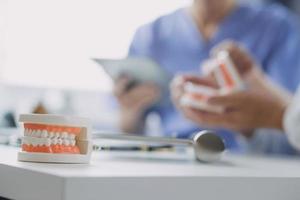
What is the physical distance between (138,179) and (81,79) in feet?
3.17

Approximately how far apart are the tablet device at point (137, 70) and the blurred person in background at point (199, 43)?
2 centimetres

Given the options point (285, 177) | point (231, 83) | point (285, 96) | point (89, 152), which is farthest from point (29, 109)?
point (285, 177)

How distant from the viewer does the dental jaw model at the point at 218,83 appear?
1.46 m

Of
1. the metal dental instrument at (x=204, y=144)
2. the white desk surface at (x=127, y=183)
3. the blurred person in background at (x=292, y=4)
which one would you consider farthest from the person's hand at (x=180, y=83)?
the white desk surface at (x=127, y=183)

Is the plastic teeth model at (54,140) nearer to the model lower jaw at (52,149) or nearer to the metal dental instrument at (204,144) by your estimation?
the model lower jaw at (52,149)

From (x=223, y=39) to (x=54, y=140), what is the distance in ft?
2.84

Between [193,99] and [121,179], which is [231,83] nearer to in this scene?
[193,99]

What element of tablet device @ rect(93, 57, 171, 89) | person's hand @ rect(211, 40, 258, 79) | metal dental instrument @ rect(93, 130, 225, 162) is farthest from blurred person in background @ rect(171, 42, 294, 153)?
metal dental instrument @ rect(93, 130, 225, 162)

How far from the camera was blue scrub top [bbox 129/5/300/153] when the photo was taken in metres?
1.47

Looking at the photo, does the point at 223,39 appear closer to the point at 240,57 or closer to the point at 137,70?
the point at 240,57

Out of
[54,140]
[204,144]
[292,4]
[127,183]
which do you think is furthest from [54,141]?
[292,4]

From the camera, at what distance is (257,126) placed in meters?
1.45

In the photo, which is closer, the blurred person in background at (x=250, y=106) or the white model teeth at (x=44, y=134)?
the white model teeth at (x=44, y=134)

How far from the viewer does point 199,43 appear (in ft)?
5.03
